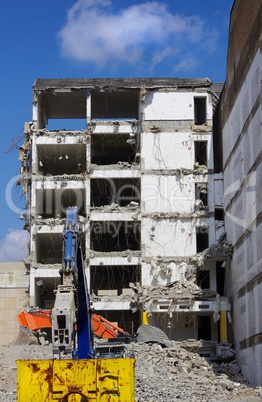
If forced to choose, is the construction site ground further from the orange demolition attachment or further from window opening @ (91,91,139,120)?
window opening @ (91,91,139,120)

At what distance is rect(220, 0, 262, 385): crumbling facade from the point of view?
29.0 m

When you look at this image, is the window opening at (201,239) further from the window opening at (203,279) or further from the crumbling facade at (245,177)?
the crumbling facade at (245,177)

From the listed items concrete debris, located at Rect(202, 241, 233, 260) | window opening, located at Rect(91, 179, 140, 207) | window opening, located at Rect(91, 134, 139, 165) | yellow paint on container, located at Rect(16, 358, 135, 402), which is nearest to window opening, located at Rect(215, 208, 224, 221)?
concrete debris, located at Rect(202, 241, 233, 260)

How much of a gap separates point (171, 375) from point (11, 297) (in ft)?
87.0

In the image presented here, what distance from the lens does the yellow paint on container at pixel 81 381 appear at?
1488 cm

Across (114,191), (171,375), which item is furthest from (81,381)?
(114,191)

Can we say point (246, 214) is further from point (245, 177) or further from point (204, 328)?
point (204, 328)

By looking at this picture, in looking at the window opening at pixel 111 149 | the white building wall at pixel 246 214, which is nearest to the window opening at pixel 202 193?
the white building wall at pixel 246 214

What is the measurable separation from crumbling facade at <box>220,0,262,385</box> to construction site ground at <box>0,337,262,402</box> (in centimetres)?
200

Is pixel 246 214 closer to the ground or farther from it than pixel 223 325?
farther from it

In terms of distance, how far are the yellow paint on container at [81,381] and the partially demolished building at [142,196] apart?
21.5 metres

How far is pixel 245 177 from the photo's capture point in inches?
1254

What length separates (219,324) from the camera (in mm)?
37031

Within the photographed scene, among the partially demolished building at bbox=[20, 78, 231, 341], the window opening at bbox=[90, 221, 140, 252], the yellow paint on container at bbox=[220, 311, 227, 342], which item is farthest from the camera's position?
the window opening at bbox=[90, 221, 140, 252]
